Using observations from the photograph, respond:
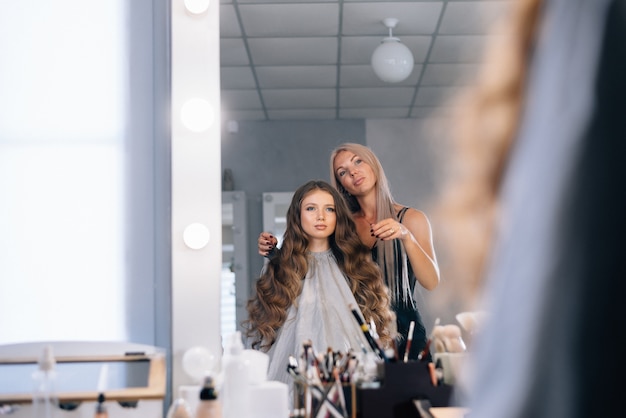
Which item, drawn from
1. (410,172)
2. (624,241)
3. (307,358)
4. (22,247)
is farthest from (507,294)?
(22,247)

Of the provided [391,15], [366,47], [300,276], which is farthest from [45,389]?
[391,15]

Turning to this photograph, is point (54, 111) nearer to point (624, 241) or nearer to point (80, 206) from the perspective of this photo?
point (80, 206)

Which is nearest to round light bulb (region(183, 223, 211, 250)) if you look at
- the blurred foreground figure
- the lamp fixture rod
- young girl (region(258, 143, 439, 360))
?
young girl (region(258, 143, 439, 360))

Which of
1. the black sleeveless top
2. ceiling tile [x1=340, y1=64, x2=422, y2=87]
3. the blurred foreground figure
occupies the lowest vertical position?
the black sleeveless top

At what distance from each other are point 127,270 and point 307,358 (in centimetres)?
41

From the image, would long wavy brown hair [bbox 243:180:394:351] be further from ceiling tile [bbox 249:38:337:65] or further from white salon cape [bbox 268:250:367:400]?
ceiling tile [bbox 249:38:337:65]

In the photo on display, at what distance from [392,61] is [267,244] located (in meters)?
0.43

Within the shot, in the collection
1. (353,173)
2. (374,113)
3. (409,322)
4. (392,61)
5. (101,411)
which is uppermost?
(392,61)

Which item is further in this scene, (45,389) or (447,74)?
(447,74)

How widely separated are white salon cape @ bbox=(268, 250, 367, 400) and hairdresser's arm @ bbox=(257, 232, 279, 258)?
82 millimetres

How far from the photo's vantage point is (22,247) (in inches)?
54.6

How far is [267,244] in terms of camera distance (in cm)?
136

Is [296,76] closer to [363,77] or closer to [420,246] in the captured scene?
[363,77]

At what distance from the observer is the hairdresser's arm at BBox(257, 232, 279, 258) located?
1.35 meters
